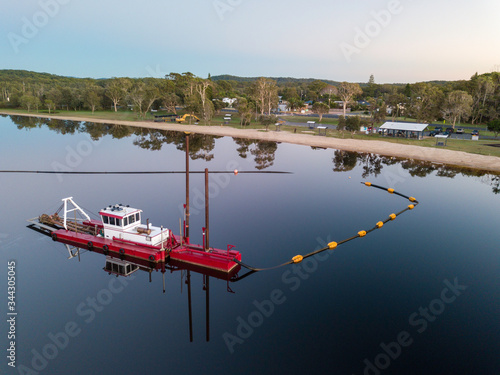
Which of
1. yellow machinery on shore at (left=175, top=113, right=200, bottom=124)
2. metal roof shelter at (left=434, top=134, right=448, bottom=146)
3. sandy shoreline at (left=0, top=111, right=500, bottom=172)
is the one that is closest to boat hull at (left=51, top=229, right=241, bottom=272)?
sandy shoreline at (left=0, top=111, right=500, bottom=172)

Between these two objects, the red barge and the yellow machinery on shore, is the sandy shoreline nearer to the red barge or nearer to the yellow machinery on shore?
the yellow machinery on shore

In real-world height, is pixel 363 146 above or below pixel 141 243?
above

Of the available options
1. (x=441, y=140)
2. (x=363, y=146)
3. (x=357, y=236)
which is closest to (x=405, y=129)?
(x=441, y=140)

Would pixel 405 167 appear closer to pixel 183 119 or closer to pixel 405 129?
pixel 405 129

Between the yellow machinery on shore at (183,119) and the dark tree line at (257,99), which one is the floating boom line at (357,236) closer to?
the dark tree line at (257,99)

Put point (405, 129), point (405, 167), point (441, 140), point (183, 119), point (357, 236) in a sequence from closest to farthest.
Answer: point (357, 236) → point (405, 167) → point (441, 140) → point (405, 129) → point (183, 119)

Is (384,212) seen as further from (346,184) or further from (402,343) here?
(402,343)

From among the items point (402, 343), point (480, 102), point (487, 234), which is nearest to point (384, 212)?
point (487, 234)
